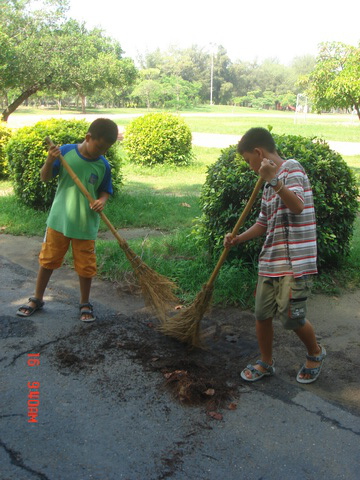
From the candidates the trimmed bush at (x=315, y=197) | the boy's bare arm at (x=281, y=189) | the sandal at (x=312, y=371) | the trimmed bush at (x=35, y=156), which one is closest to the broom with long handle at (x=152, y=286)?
the trimmed bush at (x=315, y=197)

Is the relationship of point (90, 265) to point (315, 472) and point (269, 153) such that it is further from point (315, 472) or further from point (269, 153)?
point (315, 472)

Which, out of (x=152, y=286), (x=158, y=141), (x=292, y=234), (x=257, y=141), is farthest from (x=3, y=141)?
(x=292, y=234)

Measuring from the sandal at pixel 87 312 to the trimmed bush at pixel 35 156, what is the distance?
3550mm

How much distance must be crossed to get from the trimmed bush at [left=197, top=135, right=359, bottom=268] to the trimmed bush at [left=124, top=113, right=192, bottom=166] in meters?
7.66

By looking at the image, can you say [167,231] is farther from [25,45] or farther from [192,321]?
[25,45]

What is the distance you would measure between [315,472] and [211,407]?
2.34ft

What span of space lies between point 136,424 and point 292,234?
4.61 ft

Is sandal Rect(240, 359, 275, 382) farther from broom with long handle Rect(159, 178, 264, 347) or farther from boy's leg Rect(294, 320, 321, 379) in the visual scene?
broom with long handle Rect(159, 178, 264, 347)

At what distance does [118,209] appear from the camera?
7672 millimetres

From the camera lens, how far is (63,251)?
4086mm

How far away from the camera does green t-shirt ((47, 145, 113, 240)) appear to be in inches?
154

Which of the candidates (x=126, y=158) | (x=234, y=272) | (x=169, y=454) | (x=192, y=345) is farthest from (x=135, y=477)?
(x=126, y=158)

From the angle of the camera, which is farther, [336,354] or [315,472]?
[336,354]

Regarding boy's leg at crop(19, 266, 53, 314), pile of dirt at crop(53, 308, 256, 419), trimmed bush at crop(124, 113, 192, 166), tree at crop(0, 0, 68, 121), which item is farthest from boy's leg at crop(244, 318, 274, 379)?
tree at crop(0, 0, 68, 121)
